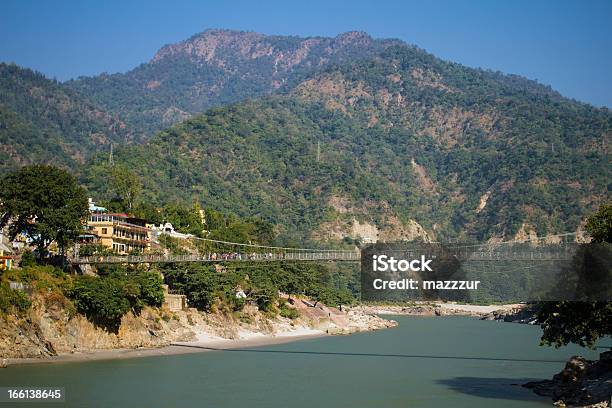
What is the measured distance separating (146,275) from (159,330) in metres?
3.45

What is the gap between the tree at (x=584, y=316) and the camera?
32.2 metres

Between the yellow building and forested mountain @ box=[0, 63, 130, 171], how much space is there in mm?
74248

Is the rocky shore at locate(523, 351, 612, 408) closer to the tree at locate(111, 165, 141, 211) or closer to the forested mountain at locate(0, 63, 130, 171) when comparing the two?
the tree at locate(111, 165, 141, 211)

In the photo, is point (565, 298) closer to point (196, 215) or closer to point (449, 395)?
point (449, 395)

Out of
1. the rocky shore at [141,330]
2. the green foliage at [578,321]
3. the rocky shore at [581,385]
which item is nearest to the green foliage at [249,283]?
the rocky shore at [141,330]

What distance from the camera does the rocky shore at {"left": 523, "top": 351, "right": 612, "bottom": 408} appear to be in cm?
3103

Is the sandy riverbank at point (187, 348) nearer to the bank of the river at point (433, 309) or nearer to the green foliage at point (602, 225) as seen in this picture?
the green foliage at point (602, 225)

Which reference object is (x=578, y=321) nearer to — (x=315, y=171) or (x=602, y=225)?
(x=602, y=225)

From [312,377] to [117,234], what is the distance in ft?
79.8

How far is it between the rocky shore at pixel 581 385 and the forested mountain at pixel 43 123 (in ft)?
358

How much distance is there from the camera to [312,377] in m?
40.2

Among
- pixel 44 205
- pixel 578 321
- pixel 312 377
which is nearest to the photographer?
pixel 578 321

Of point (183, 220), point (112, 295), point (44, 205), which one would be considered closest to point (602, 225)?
point (112, 295)

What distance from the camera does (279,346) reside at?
54281 millimetres
